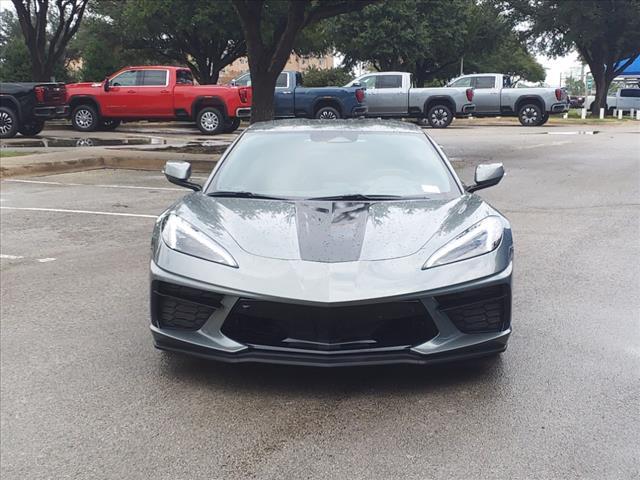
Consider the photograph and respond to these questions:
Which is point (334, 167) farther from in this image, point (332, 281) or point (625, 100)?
point (625, 100)

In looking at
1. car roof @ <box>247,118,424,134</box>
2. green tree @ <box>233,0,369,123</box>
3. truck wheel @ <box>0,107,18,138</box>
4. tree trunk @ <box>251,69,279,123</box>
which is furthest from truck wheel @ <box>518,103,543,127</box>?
car roof @ <box>247,118,424,134</box>

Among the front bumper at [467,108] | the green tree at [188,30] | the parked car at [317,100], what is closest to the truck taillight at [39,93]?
the parked car at [317,100]

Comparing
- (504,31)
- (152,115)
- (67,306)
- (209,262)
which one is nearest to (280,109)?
(152,115)

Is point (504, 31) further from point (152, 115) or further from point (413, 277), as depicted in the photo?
point (413, 277)

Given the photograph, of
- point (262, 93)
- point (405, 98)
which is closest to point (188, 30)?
point (405, 98)

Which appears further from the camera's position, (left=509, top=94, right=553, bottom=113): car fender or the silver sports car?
(left=509, top=94, right=553, bottom=113): car fender

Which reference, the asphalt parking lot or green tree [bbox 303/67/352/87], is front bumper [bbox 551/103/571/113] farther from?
the asphalt parking lot

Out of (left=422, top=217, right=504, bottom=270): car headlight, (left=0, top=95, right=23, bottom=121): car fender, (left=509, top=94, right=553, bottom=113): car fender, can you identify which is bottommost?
Answer: (left=422, top=217, right=504, bottom=270): car headlight

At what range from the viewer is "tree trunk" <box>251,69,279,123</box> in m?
15.4

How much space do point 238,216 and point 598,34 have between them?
36440 mm

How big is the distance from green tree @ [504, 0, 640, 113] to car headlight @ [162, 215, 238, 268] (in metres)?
35.6

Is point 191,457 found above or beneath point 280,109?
beneath

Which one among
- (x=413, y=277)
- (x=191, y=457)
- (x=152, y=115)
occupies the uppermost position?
(x=152, y=115)

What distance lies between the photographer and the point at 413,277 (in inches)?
140
